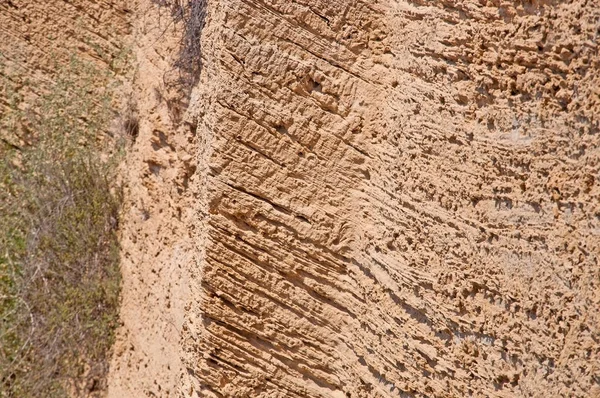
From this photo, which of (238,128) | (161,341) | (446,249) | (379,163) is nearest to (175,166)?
(161,341)

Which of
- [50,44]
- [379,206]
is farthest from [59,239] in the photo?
[379,206]

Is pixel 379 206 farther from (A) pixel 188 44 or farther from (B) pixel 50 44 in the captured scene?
(B) pixel 50 44

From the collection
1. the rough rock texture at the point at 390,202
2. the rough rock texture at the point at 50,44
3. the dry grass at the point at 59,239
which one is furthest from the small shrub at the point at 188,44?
the dry grass at the point at 59,239

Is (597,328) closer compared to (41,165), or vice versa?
(597,328)

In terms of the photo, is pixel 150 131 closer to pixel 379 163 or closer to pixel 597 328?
pixel 379 163

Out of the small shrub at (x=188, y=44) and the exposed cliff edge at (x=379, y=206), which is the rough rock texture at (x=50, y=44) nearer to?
the small shrub at (x=188, y=44)
